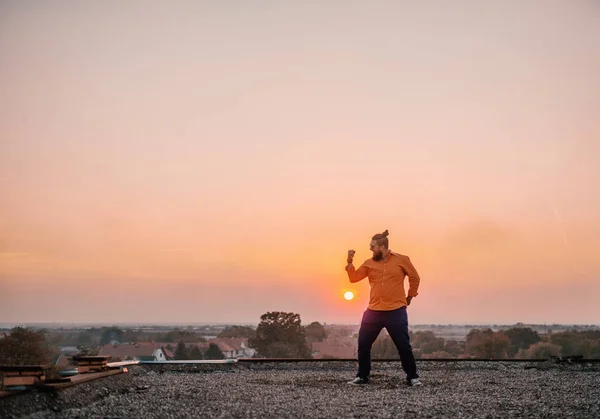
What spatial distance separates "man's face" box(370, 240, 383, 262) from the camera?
31.5ft

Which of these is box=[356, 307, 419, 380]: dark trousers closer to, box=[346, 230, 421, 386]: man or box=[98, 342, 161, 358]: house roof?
box=[346, 230, 421, 386]: man

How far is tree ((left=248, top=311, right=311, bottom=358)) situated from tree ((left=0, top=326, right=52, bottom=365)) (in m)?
9.63

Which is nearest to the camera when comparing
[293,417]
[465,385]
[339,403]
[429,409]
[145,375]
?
[293,417]

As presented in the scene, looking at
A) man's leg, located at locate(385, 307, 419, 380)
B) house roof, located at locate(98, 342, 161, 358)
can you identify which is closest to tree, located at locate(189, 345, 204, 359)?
house roof, located at locate(98, 342, 161, 358)

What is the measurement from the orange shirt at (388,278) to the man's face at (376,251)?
0.06 metres

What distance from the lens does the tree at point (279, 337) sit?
1214 inches

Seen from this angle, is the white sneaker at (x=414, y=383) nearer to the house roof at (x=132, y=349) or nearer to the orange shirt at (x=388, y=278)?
the orange shirt at (x=388, y=278)

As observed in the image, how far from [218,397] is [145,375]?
3025 millimetres

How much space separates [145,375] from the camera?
1005 cm

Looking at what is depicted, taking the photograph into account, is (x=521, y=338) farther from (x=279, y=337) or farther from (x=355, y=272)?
(x=355, y=272)

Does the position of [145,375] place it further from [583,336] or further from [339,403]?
[583,336]

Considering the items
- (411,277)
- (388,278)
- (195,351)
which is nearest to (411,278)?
(411,277)

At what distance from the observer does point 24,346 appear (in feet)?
80.6

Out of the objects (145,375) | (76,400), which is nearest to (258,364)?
(145,375)
